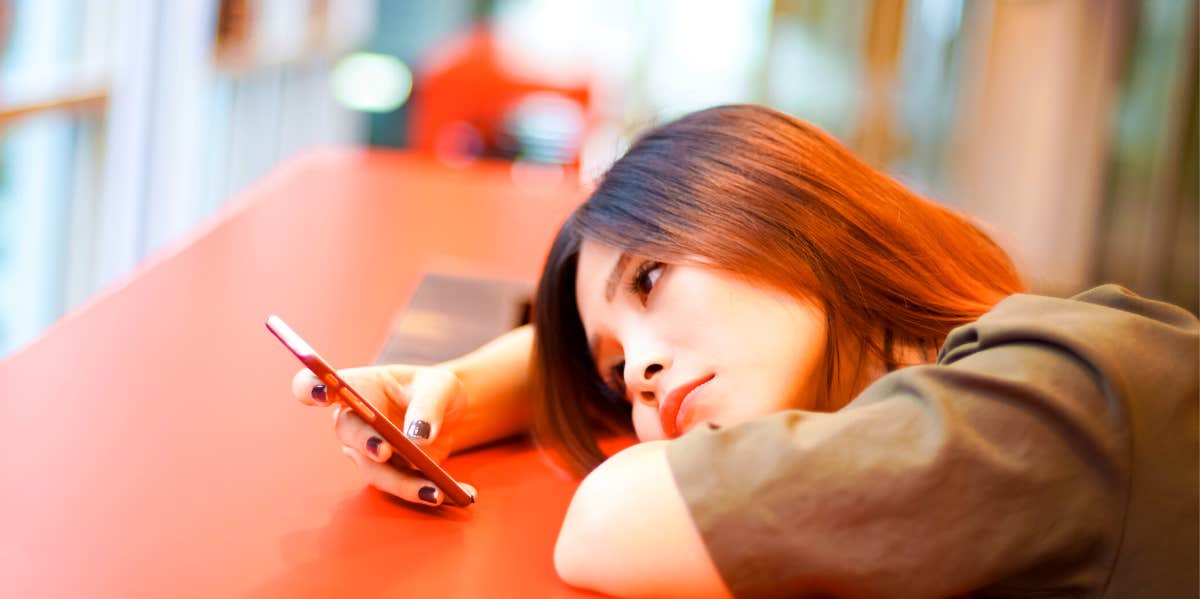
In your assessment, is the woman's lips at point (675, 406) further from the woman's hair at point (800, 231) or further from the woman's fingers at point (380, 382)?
the woman's fingers at point (380, 382)

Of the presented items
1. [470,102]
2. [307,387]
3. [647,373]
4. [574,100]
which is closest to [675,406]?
[647,373]

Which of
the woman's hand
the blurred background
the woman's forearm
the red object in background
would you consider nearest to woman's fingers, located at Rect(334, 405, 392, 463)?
the woman's hand

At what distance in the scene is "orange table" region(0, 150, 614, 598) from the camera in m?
0.76

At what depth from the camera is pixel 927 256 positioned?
3.25ft

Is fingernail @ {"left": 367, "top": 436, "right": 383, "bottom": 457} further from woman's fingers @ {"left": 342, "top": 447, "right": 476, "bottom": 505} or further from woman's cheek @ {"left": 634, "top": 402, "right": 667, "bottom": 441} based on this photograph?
woman's cheek @ {"left": 634, "top": 402, "right": 667, "bottom": 441}

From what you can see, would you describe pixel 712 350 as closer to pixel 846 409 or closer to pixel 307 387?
pixel 846 409

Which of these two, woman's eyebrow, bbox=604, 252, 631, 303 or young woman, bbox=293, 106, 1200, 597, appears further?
woman's eyebrow, bbox=604, 252, 631, 303

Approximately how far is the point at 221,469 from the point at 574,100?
400 centimetres

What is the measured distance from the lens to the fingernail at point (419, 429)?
958 mm

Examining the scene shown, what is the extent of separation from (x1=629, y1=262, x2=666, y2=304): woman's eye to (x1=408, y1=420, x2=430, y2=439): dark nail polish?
8.2 inches

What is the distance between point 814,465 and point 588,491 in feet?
0.53

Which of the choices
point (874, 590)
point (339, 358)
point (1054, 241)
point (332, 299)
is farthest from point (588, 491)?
point (1054, 241)

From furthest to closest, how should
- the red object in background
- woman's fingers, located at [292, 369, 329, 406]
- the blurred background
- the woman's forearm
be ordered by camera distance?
the red object in background, the blurred background, the woman's forearm, woman's fingers, located at [292, 369, 329, 406]

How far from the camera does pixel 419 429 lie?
963 mm
